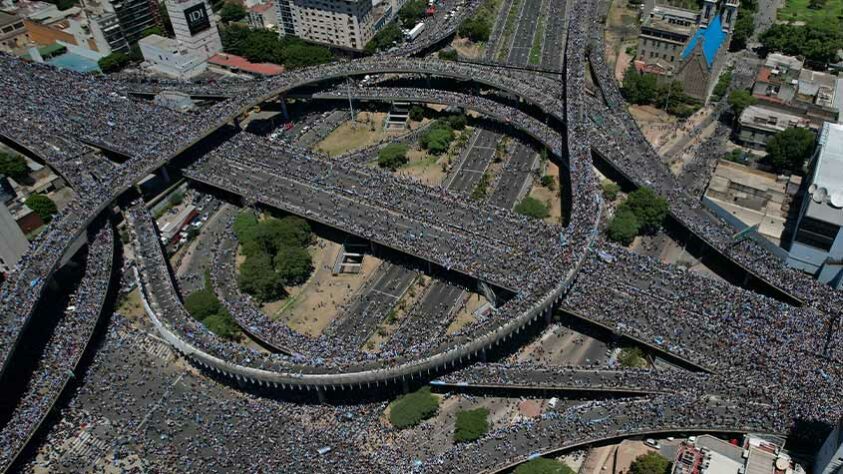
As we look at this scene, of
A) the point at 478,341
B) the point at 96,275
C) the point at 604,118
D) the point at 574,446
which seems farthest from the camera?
the point at 604,118

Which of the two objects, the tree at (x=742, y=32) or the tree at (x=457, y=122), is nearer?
the tree at (x=457, y=122)

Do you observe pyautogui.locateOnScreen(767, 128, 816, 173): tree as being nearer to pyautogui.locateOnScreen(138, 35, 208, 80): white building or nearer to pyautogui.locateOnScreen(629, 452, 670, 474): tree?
pyautogui.locateOnScreen(629, 452, 670, 474): tree

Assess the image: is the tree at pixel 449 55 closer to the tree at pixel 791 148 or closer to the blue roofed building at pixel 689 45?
the blue roofed building at pixel 689 45

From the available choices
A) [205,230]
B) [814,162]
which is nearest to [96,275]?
[205,230]

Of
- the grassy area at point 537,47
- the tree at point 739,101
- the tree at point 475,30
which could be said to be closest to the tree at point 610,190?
the tree at point 739,101

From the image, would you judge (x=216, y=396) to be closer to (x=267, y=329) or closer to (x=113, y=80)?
(x=267, y=329)

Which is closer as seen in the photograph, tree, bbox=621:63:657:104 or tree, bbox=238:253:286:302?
tree, bbox=238:253:286:302

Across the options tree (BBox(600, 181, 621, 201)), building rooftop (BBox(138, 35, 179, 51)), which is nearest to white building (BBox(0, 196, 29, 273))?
building rooftop (BBox(138, 35, 179, 51))
